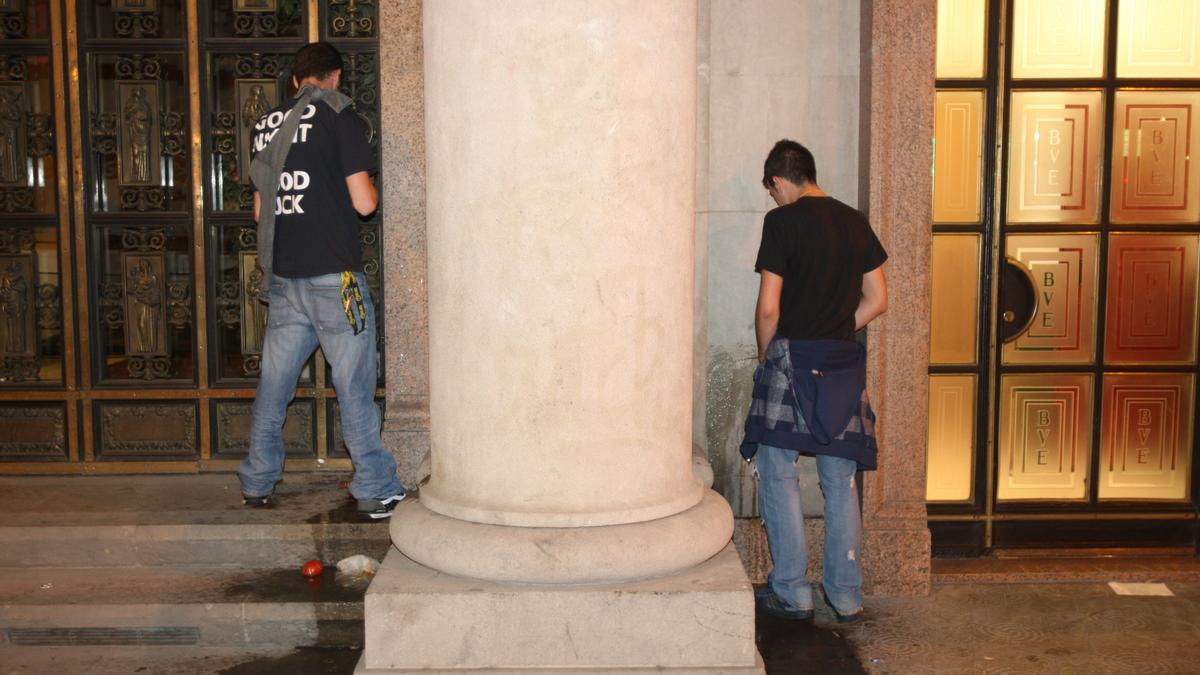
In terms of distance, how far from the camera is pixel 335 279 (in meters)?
5.33

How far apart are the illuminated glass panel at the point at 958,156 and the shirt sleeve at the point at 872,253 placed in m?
1.02

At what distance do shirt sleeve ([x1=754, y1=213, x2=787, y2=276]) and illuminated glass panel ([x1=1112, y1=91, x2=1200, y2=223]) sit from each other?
224cm

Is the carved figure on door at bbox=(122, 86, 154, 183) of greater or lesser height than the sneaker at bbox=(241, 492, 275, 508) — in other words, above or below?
above

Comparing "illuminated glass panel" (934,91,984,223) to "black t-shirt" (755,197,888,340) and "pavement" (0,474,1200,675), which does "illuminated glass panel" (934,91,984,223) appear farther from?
"pavement" (0,474,1200,675)

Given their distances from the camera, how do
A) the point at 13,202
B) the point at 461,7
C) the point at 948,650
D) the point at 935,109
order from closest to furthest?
the point at 461,7 < the point at 948,650 < the point at 935,109 < the point at 13,202

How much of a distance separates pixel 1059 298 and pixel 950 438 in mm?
954

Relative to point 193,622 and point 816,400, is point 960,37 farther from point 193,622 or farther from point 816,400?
point 193,622

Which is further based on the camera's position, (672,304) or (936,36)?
(936,36)

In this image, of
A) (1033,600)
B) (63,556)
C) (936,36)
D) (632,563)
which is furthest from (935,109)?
(63,556)

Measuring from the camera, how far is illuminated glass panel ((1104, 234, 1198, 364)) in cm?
620

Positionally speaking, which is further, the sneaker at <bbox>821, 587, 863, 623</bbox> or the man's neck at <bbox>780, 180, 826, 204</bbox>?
the sneaker at <bbox>821, 587, 863, 623</bbox>

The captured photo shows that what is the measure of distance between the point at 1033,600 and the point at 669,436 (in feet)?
9.63

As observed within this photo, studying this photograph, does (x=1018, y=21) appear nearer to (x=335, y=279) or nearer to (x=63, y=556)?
(x=335, y=279)

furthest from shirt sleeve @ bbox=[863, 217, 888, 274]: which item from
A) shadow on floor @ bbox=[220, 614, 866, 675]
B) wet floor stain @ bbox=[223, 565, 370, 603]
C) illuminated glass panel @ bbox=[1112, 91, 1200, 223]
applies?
wet floor stain @ bbox=[223, 565, 370, 603]
